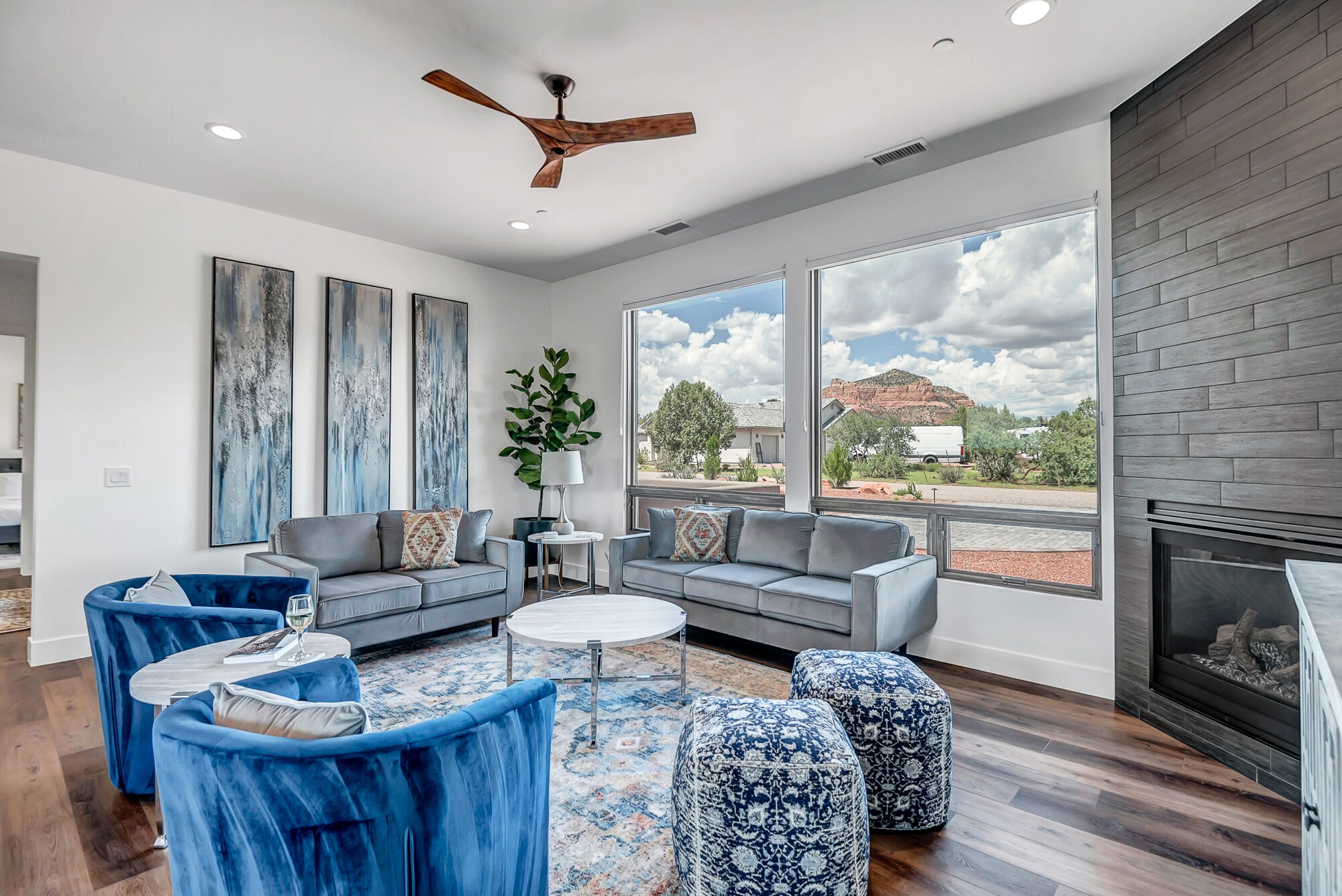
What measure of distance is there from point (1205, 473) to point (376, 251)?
530 centimetres

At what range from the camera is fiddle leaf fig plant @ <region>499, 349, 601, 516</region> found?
567 centimetres

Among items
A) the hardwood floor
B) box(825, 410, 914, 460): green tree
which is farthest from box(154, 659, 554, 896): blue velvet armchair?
box(825, 410, 914, 460): green tree

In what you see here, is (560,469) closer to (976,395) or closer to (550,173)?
(550,173)

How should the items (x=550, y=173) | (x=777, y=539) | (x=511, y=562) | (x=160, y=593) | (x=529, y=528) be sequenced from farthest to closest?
(x=529, y=528) < (x=511, y=562) < (x=777, y=539) < (x=550, y=173) < (x=160, y=593)

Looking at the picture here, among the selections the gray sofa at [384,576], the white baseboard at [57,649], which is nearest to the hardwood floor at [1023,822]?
the white baseboard at [57,649]

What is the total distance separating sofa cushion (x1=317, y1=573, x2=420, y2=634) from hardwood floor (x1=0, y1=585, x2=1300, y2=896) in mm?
995

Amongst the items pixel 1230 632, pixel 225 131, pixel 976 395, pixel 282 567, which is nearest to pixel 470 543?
pixel 282 567

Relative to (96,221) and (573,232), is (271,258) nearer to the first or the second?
(96,221)

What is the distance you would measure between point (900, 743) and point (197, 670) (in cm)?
214

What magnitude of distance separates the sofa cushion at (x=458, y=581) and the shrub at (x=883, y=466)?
8.02ft

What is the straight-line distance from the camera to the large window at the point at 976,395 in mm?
3346

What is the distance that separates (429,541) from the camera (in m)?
4.14

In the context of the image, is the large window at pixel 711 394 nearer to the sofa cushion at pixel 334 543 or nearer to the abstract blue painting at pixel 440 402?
the abstract blue painting at pixel 440 402

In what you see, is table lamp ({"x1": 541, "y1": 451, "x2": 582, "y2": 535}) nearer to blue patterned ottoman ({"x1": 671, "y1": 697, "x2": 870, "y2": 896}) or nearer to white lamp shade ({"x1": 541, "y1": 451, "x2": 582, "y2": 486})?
white lamp shade ({"x1": 541, "y1": 451, "x2": 582, "y2": 486})
